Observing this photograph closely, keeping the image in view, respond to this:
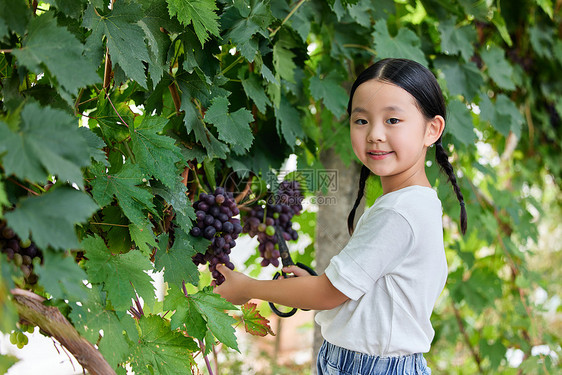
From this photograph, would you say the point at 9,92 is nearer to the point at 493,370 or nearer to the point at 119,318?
the point at 119,318

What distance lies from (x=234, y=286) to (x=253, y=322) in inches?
3.5

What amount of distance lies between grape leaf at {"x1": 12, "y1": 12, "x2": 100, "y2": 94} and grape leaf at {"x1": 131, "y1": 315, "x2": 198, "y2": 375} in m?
0.39

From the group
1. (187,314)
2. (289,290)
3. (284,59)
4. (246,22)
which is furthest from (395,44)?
(187,314)

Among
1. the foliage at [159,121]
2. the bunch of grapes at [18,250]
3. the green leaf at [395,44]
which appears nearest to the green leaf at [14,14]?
the foliage at [159,121]

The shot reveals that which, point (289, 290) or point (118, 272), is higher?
point (118, 272)

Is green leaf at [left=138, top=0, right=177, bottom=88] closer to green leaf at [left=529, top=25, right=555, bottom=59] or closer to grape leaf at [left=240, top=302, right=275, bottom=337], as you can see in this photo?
grape leaf at [left=240, top=302, right=275, bottom=337]

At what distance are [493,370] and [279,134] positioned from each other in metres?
1.31

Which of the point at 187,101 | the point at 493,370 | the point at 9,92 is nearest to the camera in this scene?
the point at 9,92

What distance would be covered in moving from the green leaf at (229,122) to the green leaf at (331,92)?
0.85 ft

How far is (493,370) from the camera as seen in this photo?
182cm

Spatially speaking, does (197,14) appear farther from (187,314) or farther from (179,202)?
(187,314)

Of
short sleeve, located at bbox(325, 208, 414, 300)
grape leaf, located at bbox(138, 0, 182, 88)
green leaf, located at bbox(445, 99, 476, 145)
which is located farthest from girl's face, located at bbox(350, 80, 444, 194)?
green leaf, located at bbox(445, 99, 476, 145)

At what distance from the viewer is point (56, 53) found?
591mm

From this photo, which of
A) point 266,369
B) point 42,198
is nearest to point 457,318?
point 266,369
